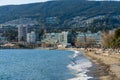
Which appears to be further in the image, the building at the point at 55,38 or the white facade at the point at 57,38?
the building at the point at 55,38

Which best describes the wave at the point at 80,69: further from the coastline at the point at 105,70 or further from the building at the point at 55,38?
the building at the point at 55,38

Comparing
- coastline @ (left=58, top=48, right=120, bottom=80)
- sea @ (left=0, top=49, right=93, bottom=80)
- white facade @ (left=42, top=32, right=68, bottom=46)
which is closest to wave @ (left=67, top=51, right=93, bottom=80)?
sea @ (left=0, top=49, right=93, bottom=80)

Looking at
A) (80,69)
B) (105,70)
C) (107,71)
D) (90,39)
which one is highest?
(107,71)

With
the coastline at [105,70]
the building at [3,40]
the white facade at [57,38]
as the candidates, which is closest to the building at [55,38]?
the white facade at [57,38]

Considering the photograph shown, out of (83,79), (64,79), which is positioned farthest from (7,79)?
(83,79)

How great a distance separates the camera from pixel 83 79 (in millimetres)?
23594

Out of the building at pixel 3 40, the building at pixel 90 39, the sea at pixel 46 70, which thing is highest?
the sea at pixel 46 70

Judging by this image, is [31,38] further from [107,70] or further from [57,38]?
[107,70]

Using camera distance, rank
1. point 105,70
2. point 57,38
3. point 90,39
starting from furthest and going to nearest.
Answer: point 57,38, point 90,39, point 105,70

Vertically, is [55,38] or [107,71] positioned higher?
[107,71]

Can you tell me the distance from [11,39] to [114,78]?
17511cm

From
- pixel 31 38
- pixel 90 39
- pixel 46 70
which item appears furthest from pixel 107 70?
pixel 31 38

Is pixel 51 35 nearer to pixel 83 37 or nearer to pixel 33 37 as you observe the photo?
pixel 33 37

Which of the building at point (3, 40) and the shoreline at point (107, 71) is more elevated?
the shoreline at point (107, 71)
